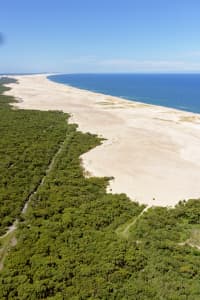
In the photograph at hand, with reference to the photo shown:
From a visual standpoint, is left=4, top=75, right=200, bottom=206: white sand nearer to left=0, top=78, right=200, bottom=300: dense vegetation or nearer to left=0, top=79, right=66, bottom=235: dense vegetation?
left=0, top=78, right=200, bottom=300: dense vegetation

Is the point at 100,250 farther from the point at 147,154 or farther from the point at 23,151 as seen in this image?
the point at 23,151

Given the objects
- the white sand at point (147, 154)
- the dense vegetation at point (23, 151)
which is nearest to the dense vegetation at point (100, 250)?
the dense vegetation at point (23, 151)

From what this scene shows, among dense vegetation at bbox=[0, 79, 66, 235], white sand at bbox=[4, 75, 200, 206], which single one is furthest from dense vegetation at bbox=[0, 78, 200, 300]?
white sand at bbox=[4, 75, 200, 206]

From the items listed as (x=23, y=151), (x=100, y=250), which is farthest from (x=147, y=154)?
(x=100, y=250)

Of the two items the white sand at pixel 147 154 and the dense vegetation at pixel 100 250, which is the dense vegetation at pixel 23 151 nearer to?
the dense vegetation at pixel 100 250

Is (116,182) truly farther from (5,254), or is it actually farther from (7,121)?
(7,121)

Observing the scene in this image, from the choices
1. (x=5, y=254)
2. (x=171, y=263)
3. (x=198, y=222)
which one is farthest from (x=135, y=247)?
(x=5, y=254)
